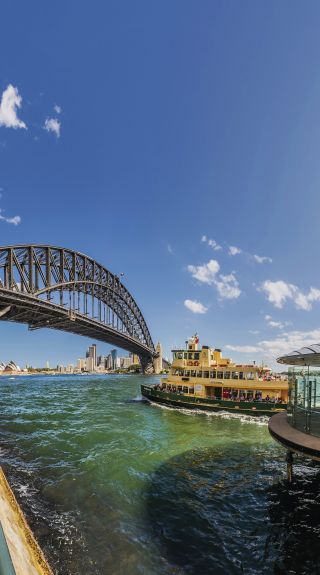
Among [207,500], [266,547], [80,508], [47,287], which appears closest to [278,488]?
[207,500]

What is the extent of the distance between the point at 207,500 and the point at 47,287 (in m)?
65.0

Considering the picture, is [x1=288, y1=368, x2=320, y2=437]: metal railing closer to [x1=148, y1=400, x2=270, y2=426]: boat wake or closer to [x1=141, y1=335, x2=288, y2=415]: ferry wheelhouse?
[x1=148, y1=400, x2=270, y2=426]: boat wake

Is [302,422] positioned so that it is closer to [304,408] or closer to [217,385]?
[304,408]

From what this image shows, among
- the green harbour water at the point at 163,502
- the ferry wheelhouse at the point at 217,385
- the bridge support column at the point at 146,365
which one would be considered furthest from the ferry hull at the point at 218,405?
the bridge support column at the point at 146,365

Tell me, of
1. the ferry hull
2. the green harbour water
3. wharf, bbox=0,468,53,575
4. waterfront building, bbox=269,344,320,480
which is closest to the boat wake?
the ferry hull

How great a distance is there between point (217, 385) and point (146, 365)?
125m

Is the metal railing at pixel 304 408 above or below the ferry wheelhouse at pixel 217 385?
above

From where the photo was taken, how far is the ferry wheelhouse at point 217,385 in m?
32.7

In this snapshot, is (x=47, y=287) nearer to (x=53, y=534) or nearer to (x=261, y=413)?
(x=261, y=413)

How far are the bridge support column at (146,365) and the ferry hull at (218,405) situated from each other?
116 m

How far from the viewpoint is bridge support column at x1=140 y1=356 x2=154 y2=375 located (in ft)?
505

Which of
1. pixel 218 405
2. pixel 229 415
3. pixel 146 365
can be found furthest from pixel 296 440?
pixel 146 365

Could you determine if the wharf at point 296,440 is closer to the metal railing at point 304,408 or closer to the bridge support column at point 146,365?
the metal railing at point 304,408

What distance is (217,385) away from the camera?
35250 mm
